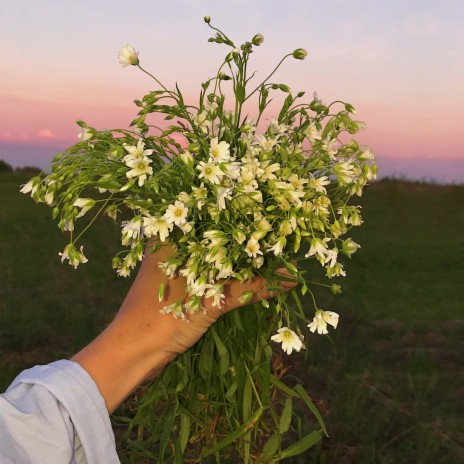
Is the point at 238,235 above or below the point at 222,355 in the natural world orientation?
above

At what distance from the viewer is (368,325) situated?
7.81 m

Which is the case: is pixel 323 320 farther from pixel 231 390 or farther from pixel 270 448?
pixel 270 448

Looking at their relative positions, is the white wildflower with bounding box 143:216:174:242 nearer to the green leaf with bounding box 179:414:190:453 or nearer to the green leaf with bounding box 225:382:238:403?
the green leaf with bounding box 225:382:238:403

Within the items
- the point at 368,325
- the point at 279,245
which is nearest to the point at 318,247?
the point at 279,245

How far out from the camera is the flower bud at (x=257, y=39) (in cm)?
254

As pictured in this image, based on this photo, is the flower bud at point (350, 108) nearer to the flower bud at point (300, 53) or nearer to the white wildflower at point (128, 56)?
the flower bud at point (300, 53)

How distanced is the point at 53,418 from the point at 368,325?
6.12 m

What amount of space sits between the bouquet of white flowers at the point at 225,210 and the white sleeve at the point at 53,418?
1.29 feet

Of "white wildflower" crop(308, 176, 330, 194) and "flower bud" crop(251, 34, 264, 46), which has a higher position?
"flower bud" crop(251, 34, 264, 46)

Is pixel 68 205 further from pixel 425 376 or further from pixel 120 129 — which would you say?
pixel 425 376

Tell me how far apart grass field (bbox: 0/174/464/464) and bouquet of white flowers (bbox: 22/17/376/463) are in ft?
3.96

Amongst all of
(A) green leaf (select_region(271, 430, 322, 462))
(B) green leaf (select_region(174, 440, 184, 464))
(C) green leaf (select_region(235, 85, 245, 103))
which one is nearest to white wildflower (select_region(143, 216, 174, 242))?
(C) green leaf (select_region(235, 85, 245, 103))

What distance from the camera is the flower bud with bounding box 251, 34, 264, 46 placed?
8.32 feet

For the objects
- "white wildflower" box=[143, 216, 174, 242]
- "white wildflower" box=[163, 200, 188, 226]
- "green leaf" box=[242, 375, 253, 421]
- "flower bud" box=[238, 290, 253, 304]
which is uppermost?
"white wildflower" box=[163, 200, 188, 226]
